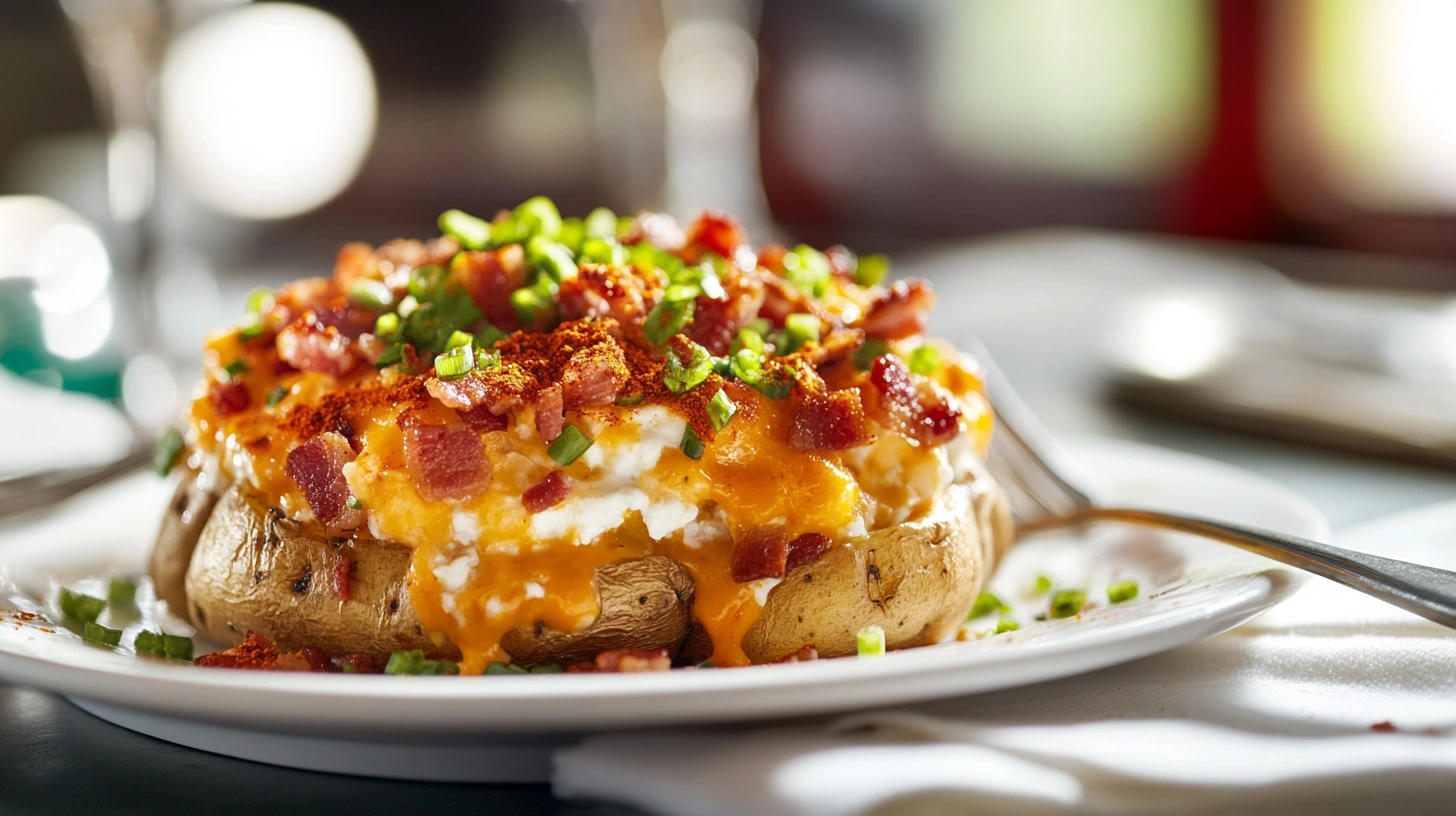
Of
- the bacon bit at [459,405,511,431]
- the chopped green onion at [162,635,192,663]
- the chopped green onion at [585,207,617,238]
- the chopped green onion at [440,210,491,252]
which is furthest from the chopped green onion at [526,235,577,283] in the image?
the chopped green onion at [162,635,192,663]

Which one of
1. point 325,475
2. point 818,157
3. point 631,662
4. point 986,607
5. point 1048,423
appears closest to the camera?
point 631,662

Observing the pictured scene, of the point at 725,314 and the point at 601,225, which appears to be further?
the point at 601,225

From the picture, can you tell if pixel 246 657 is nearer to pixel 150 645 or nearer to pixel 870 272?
pixel 150 645

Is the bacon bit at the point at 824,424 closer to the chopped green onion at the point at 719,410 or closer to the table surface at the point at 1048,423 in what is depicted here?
the chopped green onion at the point at 719,410

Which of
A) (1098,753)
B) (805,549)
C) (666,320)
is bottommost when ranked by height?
(1098,753)

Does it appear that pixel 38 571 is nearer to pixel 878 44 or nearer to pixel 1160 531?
pixel 1160 531

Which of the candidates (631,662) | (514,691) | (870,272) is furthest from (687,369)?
(870,272)

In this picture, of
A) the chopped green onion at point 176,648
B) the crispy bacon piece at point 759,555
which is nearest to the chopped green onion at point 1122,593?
the crispy bacon piece at point 759,555
